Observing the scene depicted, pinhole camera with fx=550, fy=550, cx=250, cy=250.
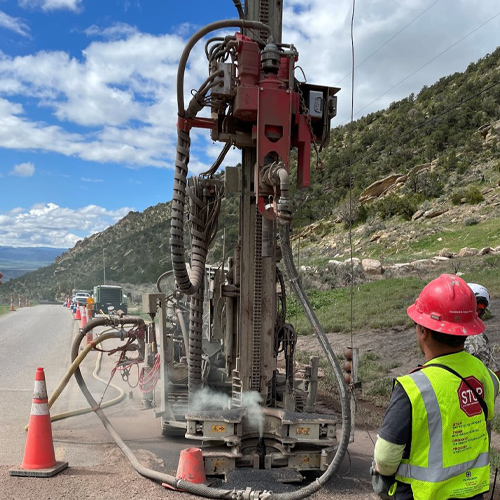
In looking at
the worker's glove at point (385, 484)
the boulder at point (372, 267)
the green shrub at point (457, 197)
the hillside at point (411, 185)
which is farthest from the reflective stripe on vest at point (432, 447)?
the green shrub at point (457, 197)

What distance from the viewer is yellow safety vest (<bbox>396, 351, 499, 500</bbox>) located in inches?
95.7

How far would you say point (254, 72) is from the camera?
18.2 ft

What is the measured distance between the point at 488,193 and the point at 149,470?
27.8m

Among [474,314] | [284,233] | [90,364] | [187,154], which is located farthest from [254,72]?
[90,364]

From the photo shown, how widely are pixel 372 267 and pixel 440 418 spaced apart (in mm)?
21557

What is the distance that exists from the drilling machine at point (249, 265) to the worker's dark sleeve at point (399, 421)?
2.08m

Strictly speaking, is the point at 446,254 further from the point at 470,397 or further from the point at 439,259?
the point at 470,397

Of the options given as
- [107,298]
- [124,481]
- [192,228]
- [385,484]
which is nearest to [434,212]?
[107,298]

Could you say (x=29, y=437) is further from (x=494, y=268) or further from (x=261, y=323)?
(x=494, y=268)

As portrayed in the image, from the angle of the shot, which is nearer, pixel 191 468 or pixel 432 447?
pixel 432 447

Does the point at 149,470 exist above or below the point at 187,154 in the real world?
below

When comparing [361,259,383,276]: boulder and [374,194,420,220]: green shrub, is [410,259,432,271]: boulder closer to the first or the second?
[361,259,383,276]: boulder

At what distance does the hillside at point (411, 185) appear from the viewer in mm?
27609

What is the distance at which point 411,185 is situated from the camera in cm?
3712
